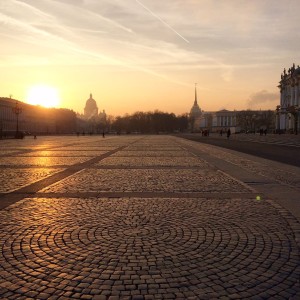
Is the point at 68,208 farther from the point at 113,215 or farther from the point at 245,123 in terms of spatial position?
the point at 245,123

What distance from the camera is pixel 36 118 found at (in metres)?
153

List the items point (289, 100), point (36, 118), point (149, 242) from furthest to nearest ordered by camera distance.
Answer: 1. point (36, 118)
2. point (289, 100)
3. point (149, 242)

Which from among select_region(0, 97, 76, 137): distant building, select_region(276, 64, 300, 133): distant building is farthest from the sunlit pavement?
select_region(0, 97, 76, 137): distant building

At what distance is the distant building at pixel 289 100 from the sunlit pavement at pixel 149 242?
311ft

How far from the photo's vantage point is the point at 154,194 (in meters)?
10.4

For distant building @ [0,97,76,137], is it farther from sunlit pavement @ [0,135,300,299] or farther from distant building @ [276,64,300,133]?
sunlit pavement @ [0,135,300,299]

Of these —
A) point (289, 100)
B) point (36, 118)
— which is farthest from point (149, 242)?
point (36, 118)

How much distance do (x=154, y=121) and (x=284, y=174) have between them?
541 ft

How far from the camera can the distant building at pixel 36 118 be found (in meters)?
120

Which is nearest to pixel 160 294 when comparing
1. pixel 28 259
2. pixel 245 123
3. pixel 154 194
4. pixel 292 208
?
pixel 28 259

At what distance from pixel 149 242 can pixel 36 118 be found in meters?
155

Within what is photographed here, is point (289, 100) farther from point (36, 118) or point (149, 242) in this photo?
point (149, 242)

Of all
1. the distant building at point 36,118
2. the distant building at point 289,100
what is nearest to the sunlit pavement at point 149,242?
the distant building at point 289,100

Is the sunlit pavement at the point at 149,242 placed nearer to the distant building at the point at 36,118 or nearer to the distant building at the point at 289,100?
the distant building at the point at 289,100
